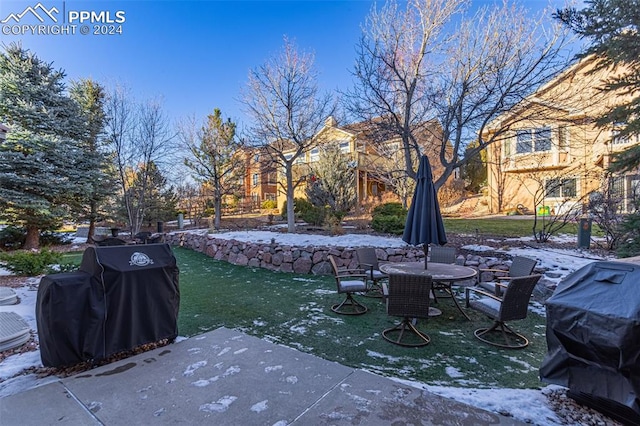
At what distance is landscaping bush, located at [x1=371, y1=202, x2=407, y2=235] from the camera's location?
10146mm

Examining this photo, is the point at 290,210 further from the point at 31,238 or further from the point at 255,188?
the point at 255,188

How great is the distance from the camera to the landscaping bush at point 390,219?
1015 cm

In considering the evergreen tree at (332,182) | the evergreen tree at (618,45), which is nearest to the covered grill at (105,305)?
the evergreen tree at (618,45)

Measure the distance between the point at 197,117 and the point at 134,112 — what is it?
5292 millimetres

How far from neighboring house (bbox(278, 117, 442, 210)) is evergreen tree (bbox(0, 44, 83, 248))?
8589 millimetres

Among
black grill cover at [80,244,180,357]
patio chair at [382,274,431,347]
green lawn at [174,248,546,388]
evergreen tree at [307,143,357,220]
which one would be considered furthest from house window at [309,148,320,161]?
black grill cover at [80,244,180,357]

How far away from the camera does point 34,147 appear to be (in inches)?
429

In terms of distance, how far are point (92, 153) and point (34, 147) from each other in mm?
2013

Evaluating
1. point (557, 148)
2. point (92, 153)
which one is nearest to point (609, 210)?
point (557, 148)

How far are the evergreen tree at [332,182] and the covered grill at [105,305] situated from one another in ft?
38.2

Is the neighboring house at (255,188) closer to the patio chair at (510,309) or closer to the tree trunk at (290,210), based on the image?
the tree trunk at (290,210)

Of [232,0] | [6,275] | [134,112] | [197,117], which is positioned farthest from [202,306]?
[197,117]

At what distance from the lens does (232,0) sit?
8.23m

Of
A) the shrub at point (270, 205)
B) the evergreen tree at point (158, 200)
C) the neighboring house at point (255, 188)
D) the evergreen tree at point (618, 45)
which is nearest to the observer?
the evergreen tree at point (618, 45)
